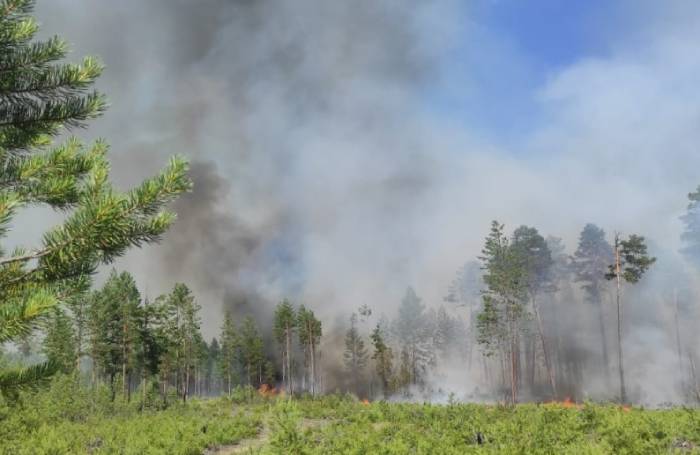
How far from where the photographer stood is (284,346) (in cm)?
9131

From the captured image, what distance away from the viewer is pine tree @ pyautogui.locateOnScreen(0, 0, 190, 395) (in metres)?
3.34

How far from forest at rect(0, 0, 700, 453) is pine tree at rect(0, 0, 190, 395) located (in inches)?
0.6

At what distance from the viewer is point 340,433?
758 inches

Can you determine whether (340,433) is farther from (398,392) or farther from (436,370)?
(436,370)

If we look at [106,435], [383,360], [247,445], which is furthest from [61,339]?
[247,445]

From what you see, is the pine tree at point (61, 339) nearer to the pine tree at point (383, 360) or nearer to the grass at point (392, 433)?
the grass at point (392, 433)

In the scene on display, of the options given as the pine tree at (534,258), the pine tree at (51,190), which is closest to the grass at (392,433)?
the pine tree at (51,190)

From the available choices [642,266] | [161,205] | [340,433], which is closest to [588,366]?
[642,266]

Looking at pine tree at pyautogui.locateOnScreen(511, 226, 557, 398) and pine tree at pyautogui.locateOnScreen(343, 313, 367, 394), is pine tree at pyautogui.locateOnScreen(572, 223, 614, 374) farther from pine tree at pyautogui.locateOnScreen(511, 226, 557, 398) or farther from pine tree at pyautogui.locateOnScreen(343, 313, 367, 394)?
pine tree at pyautogui.locateOnScreen(343, 313, 367, 394)

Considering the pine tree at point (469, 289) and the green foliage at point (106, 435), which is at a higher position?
the pine tree at point (469, 289)

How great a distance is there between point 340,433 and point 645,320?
66.7 meters

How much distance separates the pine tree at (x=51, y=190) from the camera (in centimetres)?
334

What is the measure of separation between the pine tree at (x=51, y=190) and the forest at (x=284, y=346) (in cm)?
2

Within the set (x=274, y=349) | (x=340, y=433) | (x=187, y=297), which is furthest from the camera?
(x=274, y=349)
